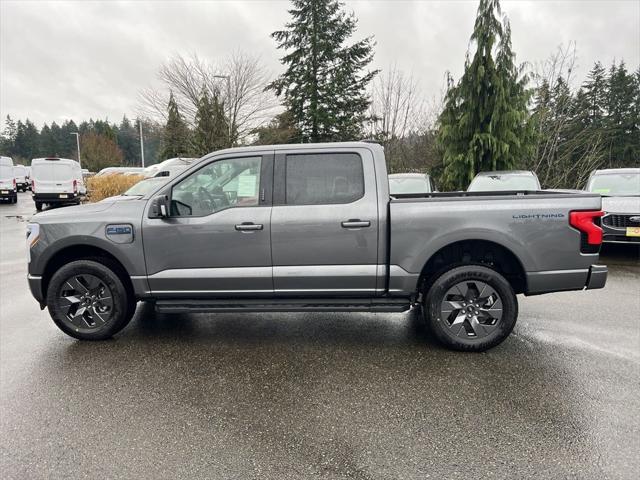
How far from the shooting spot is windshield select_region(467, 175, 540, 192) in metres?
9.65

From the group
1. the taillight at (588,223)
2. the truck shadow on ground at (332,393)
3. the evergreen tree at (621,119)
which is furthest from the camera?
the evergreen tree at (621,119)

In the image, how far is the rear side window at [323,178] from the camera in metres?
4.05

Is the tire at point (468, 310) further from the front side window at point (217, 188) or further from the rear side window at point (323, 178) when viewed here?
the front side window at point (217, 188)

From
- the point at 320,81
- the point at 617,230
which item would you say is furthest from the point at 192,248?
the point at 320,81

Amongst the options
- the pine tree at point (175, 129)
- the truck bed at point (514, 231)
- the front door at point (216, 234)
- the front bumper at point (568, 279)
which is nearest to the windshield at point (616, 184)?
the front bumper at point (568, 279)

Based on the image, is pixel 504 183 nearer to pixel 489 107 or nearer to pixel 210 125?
pixel 489 107

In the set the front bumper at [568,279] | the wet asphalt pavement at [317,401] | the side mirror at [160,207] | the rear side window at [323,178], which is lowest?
the wet asphalt pavement at [317,401]

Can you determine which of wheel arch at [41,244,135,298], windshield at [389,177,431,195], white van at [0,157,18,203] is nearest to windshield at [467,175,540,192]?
windshield at [389,177,431,195]

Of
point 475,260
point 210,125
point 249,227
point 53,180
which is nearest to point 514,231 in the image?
point 475,260

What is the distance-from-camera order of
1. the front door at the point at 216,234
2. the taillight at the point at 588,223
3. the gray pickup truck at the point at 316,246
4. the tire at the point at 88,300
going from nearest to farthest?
the taillight at the point at 588,223, the gray pickup truck at the point at 316,246, the front door at the point at 216,234, the tire at the point at 88,300

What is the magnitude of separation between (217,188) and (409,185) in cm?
704

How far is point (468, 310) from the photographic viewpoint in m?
4.04

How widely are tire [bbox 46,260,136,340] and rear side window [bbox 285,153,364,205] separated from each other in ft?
6.56

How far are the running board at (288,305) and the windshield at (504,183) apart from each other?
6429mm
